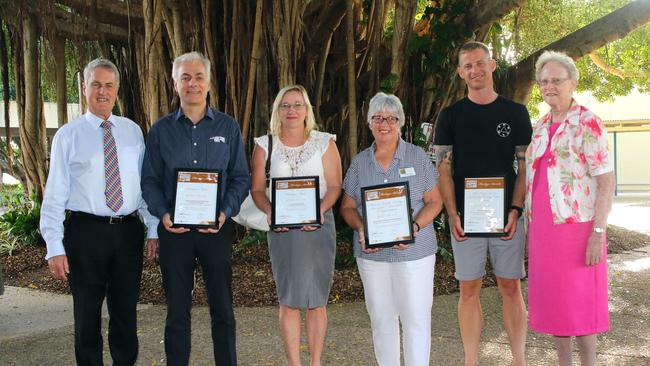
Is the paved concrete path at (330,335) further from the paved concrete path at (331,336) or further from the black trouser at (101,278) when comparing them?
the black trouser at (101,278)

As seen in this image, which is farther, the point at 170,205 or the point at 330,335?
the point at 330,335

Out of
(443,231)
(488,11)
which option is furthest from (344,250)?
(488,11)

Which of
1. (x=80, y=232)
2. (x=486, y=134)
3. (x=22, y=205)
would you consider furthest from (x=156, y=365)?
(x=22, y=205)

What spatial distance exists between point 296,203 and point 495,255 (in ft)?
3.43

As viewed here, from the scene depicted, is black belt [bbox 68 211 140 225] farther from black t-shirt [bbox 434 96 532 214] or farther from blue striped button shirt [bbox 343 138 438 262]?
black t-shirt [bbox 434 96 532 214]

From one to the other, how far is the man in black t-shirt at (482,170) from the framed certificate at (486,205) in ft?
0.14

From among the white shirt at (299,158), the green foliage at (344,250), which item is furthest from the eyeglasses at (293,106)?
the green foliage at (344,250)

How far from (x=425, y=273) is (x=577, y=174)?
2.61 feet

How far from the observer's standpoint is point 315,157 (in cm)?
311

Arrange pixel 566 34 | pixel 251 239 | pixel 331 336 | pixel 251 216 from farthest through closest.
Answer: pixel 566 34
pixel 251 239
pixel 331 336
pixel 251 216

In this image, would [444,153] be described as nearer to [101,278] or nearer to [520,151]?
[520,151]

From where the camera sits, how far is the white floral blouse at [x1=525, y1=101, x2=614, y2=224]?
278cm

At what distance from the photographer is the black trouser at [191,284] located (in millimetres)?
2926

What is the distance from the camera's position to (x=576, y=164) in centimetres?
283
